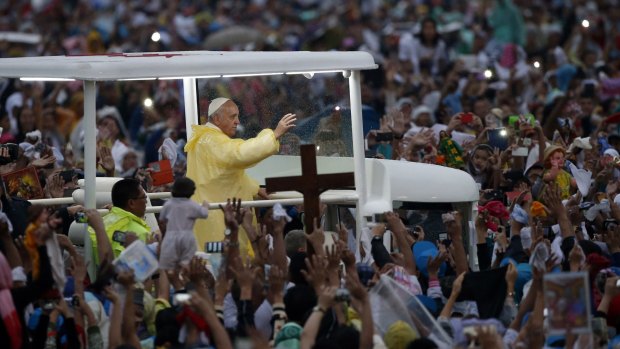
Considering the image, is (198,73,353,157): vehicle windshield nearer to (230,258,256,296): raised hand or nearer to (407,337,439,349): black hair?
(230,258,256,296): raised hand

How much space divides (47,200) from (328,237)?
2.02 metres

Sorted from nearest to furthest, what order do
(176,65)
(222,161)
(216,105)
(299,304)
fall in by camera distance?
(299,304) < (176,65) < (222,161) < (216,105)

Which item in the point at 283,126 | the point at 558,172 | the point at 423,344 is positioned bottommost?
the point at 423,344

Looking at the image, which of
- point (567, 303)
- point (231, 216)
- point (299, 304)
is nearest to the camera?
point (567, 303)

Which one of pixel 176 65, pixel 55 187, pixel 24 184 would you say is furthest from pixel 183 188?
pixel 55 187

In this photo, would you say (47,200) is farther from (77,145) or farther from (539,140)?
(77,145)

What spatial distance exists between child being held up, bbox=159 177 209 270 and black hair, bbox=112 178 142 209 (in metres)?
0.77

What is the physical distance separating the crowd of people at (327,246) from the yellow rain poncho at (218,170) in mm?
153

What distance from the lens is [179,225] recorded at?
10.9 m

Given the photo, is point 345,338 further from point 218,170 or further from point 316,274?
point 218,170

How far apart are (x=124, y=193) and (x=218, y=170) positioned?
848 millimetres

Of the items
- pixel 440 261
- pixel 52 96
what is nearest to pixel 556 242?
pixel 440 261

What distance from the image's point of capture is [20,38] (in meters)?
27.3

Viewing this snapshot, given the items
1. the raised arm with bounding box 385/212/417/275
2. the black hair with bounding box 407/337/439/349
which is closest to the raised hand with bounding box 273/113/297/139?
the raised arm with bounding box 385/212/417/275
